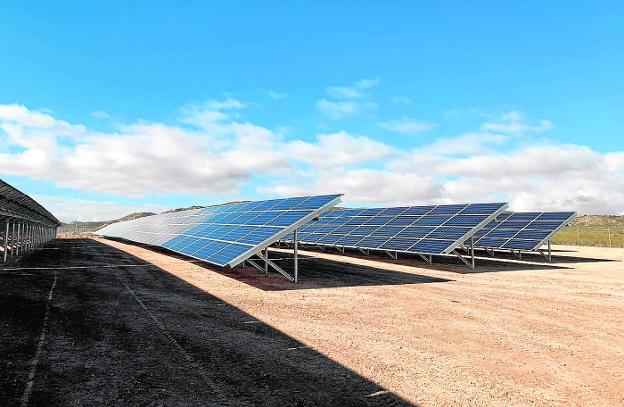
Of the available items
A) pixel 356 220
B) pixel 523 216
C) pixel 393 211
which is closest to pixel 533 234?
pixel 523 216

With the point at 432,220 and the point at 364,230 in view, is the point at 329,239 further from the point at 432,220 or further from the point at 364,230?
the point at 432,220

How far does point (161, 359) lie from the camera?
8750mm

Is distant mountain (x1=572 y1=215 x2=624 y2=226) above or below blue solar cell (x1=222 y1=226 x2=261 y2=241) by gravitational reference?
above

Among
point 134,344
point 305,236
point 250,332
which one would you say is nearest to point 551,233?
point 305,236

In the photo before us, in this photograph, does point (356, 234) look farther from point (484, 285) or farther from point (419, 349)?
point (419, 349)

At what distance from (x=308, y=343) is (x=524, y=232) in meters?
32.3

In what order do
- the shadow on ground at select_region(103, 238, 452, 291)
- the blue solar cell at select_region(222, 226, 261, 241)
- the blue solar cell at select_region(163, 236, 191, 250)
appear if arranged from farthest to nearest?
the blue solar cell at select_region(163, 236, 191, 250) → the blue solar cell at select_region(222, 226, 261, 241) → the shadow on ground at select_region(103, 238, 452, 291)

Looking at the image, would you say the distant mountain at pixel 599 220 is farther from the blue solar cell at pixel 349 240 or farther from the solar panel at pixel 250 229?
the solar panel at pixel 250 229

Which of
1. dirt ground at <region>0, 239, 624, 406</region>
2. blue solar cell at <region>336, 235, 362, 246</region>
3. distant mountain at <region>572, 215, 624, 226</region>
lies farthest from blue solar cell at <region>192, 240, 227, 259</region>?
distant mountain at <region>572, 215, 624, 226</region>

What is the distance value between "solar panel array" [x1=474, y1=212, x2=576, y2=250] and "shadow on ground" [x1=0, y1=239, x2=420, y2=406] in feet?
88.6

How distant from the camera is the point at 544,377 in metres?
8.32

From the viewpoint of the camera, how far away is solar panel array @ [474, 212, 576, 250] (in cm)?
3297

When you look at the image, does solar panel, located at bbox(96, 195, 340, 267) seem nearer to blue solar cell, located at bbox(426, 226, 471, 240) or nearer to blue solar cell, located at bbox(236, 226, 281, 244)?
blue solar cell, located at bbox(236, 226, 281, 244)

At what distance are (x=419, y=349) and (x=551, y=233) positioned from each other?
2885 centimetres
